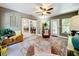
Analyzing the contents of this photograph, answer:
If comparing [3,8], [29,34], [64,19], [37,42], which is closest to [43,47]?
[37,42]

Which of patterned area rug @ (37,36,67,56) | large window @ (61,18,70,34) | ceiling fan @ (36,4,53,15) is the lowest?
patterned area rug @ (37,36,67,56)

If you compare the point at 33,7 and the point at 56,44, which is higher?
the point at 33,7

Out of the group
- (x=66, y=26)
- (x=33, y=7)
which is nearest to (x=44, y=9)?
(x=33, y=7)

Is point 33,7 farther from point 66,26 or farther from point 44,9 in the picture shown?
point 66,26

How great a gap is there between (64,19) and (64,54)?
565 millimetres

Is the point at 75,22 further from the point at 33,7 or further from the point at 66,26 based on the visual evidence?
the point at 33,7

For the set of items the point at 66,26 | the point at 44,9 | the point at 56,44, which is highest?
the point at 44,9

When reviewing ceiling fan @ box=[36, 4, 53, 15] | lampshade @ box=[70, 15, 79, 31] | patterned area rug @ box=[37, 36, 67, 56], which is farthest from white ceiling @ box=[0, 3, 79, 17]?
patterned area rug @ box=[37, 36, 67, 56]

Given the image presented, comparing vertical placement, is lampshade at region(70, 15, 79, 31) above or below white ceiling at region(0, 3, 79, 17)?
below

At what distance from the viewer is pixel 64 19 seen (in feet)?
8.20

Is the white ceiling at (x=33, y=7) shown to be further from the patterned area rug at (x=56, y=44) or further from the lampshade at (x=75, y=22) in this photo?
the patterned area rug at (x=56, y=44)

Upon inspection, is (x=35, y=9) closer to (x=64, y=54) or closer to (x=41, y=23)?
(x=41, y=23)

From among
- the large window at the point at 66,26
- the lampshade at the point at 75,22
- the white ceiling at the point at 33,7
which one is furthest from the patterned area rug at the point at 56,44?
the white ceiling at the point at 33,7

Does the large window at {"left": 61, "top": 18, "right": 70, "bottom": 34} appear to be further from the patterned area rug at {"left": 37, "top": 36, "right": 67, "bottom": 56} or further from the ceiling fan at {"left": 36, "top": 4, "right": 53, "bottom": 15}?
the ceiling fan at {"left": 36, "top": 4, "right": 53, "bottom": 15}
